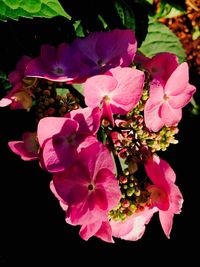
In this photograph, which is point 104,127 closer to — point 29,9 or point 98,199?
point 98,199

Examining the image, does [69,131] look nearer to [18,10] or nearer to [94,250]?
[18,10]

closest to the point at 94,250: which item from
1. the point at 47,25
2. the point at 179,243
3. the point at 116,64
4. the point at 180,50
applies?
the point at 179,243

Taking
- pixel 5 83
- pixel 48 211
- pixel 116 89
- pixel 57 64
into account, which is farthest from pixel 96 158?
pixel 48 211

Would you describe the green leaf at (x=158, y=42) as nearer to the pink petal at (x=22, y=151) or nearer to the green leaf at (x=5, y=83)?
the green leaf at (x=5, y=83)

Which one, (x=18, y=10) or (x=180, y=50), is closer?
(x=18, y=10)

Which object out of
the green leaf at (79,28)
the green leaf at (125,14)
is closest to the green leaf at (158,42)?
the green leaf at (125,14)

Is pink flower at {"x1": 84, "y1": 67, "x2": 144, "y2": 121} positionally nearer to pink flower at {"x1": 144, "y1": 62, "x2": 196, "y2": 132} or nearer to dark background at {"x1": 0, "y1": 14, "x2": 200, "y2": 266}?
pink flower at {"x1": 144, "y1": 62, "x2": 196, "y2": 132}
